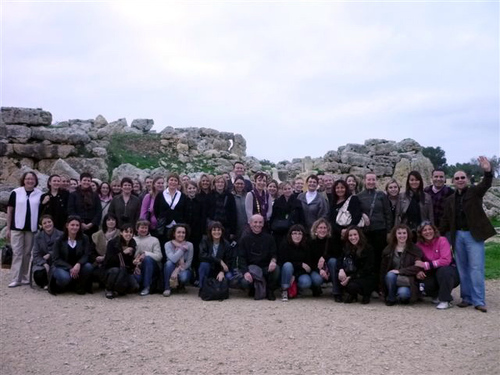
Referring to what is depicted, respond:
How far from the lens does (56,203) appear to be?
8.49m

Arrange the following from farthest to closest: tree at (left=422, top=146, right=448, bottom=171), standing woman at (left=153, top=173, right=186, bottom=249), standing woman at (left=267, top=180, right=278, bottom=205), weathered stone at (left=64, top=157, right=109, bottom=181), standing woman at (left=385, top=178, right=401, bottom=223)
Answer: tree at (left=422, top=146, right=448, bottom=171) < weathered stone at (left=64, top=157, right=109, bottom=181) < standing woman at (left=267, top=180, right=278, bottom=205) < standing woman at (left=153, top=173, right=186, bottom=249) < standing woman at (left=385, top=178, right=401, bottom=223)

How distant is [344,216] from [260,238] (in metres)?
1.36

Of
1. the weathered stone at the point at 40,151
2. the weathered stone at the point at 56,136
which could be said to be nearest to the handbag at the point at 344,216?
Result: the weathered stone at the point at 40,151

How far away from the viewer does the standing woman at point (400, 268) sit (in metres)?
7.23

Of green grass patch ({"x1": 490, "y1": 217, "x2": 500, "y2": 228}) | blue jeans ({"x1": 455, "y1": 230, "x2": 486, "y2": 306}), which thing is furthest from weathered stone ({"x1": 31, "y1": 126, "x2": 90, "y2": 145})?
green grass patch ({"x1": 490, "y1": 217, "x2": 500, "y2": 228})

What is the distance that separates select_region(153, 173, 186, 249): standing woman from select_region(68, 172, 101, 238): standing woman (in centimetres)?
109

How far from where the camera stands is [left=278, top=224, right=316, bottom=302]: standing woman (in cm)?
770

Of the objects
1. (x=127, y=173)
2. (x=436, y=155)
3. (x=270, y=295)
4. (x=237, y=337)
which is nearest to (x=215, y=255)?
(x=270, y=295)

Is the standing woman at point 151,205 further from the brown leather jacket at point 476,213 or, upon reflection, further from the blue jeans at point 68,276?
the brown leather jacket at point 476,213


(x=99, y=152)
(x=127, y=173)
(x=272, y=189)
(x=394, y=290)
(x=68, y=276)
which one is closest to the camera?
(x=394, y=290)

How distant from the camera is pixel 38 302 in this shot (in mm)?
7148

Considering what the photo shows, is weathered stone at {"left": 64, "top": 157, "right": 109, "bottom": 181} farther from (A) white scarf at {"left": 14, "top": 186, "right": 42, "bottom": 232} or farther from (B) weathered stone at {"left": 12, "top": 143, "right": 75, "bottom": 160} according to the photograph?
(A) white scarf at {"left": 14, "top": 186, "right": 42, "bottom": 232}

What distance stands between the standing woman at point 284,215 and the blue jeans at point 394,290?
5.65ft

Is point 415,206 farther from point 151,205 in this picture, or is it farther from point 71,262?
point 71,262
